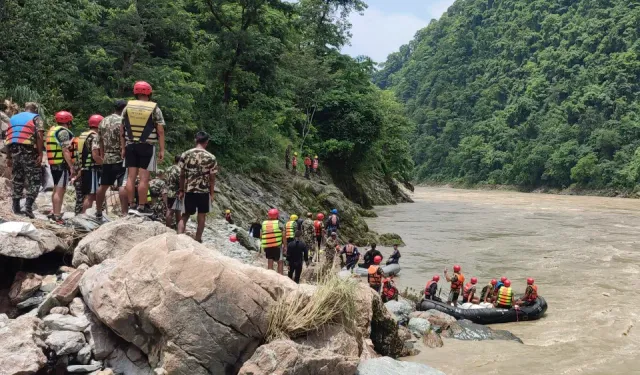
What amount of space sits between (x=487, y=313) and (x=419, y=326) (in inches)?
104

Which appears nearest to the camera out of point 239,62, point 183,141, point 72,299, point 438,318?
point 72,299

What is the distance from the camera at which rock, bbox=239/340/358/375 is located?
16.1 feet

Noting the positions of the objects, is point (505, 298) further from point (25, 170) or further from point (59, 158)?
point (25, 170)

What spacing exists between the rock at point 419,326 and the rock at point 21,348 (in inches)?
307

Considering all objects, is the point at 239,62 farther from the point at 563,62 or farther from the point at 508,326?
the point at 563,62

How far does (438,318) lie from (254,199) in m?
10.9

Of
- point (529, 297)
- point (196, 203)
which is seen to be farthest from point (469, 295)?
point (196, 203)

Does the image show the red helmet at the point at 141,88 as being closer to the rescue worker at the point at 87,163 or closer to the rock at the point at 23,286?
the rescue worker at the point at 87,163

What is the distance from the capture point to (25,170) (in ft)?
24.3

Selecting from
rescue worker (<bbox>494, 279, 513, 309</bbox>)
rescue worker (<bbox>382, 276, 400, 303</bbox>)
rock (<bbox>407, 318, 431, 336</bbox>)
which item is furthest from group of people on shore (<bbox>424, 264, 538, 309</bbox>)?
rock (<bbox>407, 318, 431, 336</bbox>)

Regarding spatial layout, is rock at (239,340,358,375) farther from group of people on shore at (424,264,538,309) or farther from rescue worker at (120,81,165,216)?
group of people on shore at (424,264,538,309)

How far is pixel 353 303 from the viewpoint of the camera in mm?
5906

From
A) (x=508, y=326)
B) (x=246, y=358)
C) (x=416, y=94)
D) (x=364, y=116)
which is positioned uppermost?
(x=416, y=94)

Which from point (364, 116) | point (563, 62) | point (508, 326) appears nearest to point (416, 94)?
point (563, 62)
